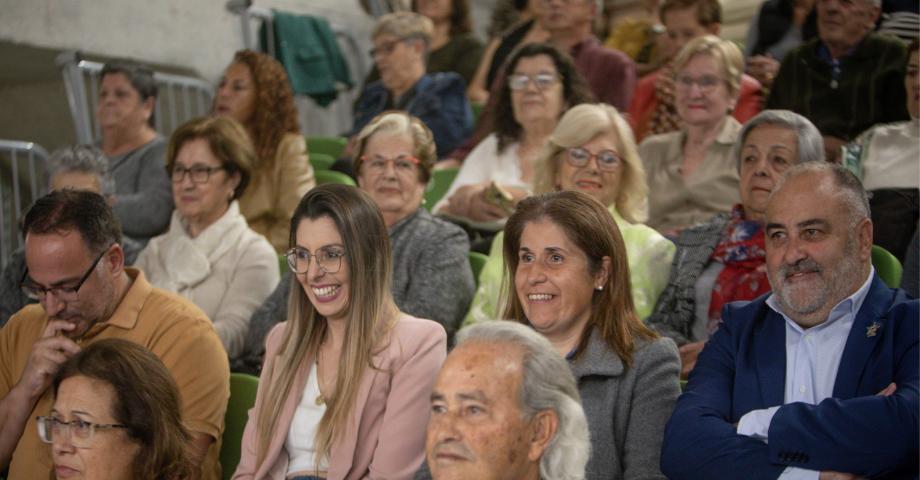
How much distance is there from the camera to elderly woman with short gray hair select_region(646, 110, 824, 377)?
327 cm

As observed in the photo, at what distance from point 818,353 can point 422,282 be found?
1248 millimetres

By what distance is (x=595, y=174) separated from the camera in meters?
3.56

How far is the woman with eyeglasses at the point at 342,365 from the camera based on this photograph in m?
2.68

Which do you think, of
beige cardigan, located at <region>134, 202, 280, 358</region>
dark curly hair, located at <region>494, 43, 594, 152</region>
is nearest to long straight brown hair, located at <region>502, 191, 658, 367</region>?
beige cardigan, located at <region>134, 202, 280, 358</region>

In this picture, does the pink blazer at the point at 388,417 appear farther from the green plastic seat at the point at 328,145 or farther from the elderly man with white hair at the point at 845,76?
the green plastic seat at the point at 328,145

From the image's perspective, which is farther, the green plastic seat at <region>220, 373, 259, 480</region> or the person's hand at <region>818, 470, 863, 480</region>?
the green plastic seat at <region>220, 373, 259, 480</region>

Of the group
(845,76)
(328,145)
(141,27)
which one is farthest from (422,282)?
(141,27)

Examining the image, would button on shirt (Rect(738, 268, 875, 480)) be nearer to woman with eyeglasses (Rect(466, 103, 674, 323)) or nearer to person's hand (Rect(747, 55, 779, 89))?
woman with eyeglasses (Rect(466, 103, 674, 323))

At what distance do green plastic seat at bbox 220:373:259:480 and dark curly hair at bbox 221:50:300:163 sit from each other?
5.69ft

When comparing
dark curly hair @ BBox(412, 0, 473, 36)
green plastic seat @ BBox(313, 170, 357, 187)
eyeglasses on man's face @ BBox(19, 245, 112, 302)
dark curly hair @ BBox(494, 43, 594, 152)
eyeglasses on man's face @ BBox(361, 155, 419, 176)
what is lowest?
eyeglasses on man's face @ BBox(19, 245, 112, 302)

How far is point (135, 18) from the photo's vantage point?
5945mm

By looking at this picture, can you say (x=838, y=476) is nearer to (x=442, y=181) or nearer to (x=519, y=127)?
(x=519, y=127)

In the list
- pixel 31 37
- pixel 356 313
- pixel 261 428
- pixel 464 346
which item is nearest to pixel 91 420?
pixel 261 428

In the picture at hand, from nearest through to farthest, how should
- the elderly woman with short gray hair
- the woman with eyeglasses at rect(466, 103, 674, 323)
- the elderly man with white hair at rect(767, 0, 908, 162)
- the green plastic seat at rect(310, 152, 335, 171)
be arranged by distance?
1. the elderly woman with short gray hair
2. the woman with eyeglasses at rect(466, 103, 674, 323)
3. the elderly man with white hair at rect(767, 0, 908, 162)
4. the green plastic seat at rect(310, 152, 335, 171)
